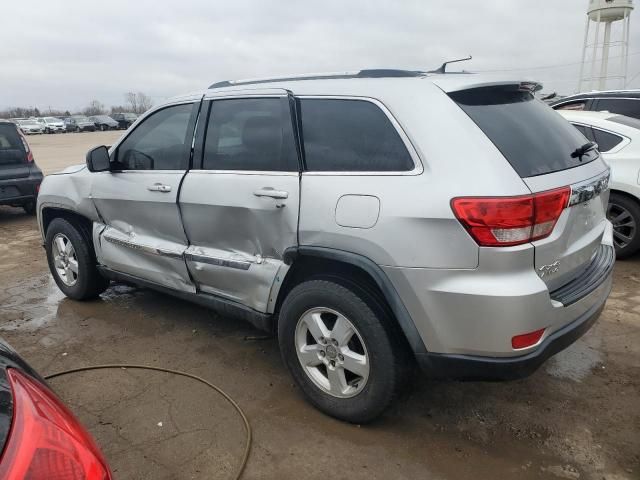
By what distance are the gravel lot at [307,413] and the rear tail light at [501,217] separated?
115 cm

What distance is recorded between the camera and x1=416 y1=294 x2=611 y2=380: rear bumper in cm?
234

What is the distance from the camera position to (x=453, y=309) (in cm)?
233

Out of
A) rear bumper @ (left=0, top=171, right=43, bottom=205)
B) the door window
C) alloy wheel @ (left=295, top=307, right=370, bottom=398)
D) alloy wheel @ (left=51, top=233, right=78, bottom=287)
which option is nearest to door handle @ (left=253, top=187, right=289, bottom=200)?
the door window

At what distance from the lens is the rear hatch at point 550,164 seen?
238cm

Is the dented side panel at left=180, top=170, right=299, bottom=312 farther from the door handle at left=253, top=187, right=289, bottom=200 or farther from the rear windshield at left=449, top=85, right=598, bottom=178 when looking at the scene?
the rear windshield at left=449, top=85, right=598, bottom=178

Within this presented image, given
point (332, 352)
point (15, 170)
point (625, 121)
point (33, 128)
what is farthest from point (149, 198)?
point (33, 128)

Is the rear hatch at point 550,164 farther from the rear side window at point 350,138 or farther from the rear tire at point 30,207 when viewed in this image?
the rear tire at point 30,207

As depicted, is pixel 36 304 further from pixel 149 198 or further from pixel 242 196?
pixel 242 196

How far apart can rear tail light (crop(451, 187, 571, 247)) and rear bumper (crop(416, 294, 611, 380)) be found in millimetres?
518

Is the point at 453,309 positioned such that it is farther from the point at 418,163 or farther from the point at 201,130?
the point at 201,130

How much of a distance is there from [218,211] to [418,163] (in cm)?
135

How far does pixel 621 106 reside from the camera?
284 inches

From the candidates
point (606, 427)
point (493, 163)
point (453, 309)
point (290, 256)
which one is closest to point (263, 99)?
point (290, 256)

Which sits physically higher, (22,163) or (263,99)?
(263,99)
